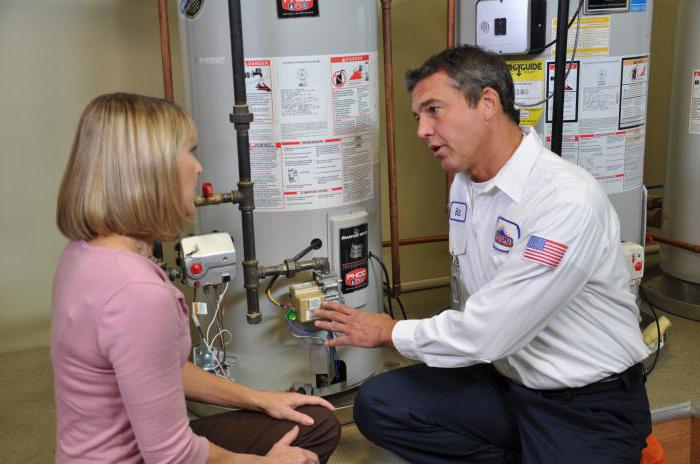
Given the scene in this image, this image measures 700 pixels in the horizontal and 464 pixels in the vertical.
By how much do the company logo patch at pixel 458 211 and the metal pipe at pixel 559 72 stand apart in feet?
1.12

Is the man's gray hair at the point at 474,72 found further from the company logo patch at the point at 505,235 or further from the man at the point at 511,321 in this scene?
the company logo patch at the point at 505,235

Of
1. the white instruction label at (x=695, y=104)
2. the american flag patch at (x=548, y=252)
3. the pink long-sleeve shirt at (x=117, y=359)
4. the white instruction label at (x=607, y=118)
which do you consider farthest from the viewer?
the white instruction label at (x=695, y=104)

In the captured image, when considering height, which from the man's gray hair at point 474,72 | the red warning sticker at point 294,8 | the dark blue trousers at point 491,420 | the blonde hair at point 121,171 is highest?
the red warning sticker at point 294,8

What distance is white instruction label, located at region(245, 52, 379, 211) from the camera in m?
1.79

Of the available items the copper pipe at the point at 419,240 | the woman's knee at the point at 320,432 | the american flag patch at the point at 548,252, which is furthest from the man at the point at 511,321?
the copper pipe at the point at 419,240

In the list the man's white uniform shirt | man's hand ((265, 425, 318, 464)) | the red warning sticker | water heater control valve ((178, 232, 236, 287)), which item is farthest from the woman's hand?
the red warning sticker

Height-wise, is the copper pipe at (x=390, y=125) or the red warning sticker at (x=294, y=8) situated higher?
the red warning sticker at (x=294, y=8)

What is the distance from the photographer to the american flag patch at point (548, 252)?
142 cm

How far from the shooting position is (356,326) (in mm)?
1657

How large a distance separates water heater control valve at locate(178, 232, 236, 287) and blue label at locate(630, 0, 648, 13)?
1.29m

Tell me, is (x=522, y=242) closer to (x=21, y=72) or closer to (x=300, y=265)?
(x=300, y=265)

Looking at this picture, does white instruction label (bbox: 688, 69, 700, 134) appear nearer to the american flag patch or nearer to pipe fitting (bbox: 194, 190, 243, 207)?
the american flag patch

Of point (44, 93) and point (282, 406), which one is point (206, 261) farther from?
point (44, 93)

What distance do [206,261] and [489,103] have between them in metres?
0.70
